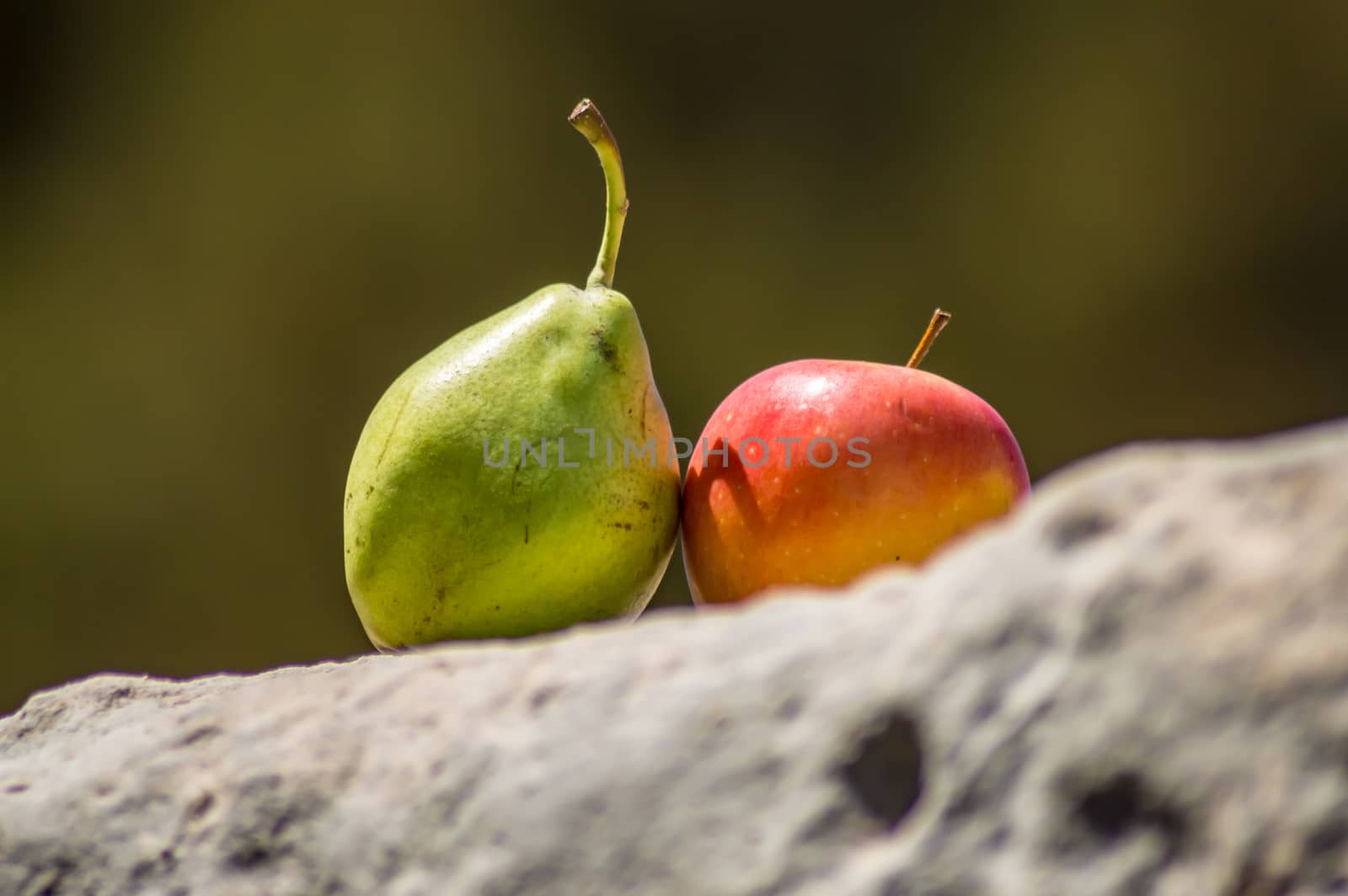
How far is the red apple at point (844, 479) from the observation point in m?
0.65

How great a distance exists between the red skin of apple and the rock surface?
0.22 meters

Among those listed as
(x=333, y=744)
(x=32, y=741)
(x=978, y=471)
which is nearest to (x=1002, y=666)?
(x=333, y=744)

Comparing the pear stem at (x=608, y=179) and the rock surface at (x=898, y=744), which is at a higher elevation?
the pear stem at (x=608, y=179)

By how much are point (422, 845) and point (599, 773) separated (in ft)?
0.23

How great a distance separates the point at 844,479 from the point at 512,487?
7.2 inches

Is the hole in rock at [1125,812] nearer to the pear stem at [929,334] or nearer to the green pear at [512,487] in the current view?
the green pear at [512,487]

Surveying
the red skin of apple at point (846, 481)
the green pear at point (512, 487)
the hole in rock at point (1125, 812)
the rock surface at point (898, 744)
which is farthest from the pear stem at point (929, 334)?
the hole in rock at point (1125, 812)

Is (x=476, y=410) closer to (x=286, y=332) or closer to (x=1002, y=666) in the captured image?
(x=1002, y=666)

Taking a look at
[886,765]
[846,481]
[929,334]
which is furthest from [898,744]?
[929,334]

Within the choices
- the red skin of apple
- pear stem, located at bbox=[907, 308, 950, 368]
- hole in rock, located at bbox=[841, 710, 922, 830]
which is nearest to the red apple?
the red skin of apple

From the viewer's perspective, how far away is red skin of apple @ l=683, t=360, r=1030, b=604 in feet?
2.13

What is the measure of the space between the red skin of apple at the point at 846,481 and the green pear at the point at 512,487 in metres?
0.05

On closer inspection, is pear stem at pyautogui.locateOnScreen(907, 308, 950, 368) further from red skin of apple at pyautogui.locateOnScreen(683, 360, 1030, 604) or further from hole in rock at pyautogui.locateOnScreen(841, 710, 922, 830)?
hole in rock at pyautogui.locateOnScreen(841, 710, 922, 830)

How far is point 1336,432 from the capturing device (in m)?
0.35
